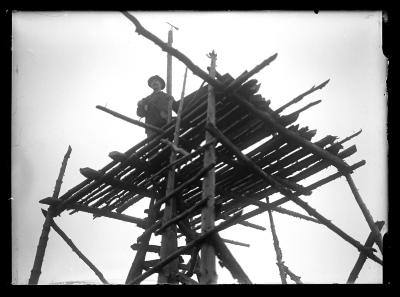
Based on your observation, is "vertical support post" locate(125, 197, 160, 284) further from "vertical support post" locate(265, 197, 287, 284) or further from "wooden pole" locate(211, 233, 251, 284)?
"vertical support post" locate(265, 197, 287, 284)

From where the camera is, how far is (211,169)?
494 cm

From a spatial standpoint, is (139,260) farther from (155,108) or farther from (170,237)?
(155,108)

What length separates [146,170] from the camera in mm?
6656

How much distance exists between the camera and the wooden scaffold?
5359 mm

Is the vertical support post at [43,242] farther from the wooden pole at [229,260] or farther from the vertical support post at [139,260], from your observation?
the wooden pole at [229,260]

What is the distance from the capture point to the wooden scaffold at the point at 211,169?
5.36m

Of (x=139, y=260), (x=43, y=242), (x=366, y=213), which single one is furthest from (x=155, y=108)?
(x=366, y=213)

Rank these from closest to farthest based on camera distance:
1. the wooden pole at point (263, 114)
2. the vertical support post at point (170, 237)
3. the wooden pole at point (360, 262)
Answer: the wooden pole at point (263, 114), the vertical support post at point (170, 237), the wooden pole at point (360, 262)

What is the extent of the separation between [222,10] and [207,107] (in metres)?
2.41

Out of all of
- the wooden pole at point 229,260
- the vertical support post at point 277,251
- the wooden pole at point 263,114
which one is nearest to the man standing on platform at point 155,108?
the wooden pole at point 263,114

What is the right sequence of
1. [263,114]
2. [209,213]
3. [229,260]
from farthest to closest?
[263,114] → [209,213] → [229,260]

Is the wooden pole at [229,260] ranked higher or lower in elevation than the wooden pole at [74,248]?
lower

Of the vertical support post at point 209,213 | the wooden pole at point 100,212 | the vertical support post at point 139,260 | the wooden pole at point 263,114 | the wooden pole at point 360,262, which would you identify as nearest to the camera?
the vertical support post at point 209,213
